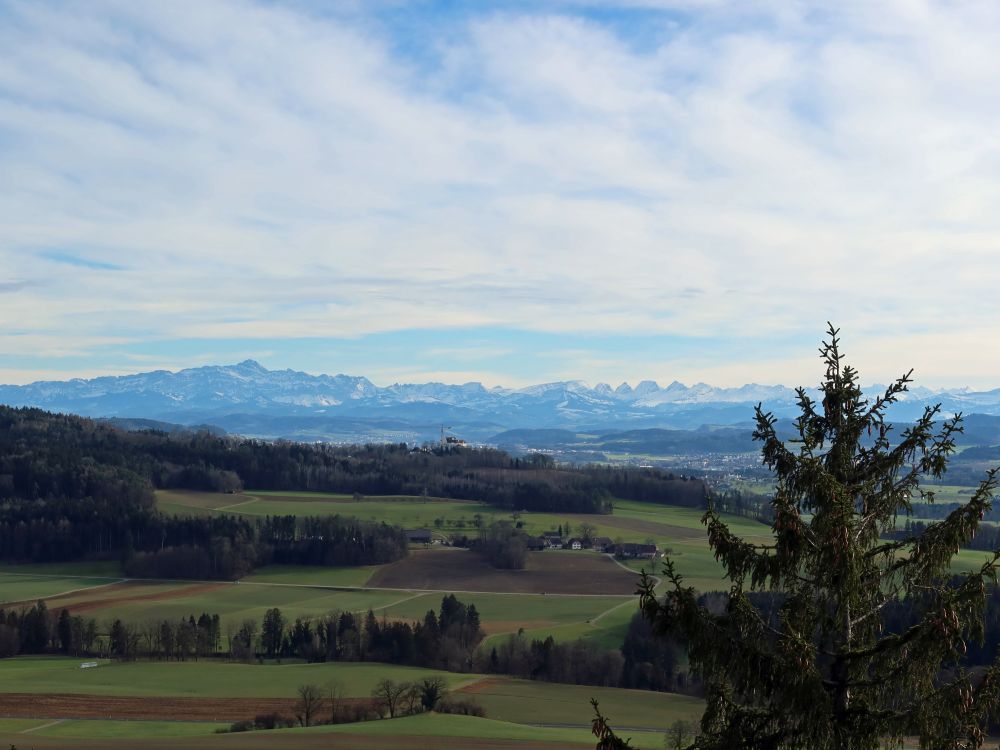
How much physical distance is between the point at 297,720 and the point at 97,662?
26034 mm

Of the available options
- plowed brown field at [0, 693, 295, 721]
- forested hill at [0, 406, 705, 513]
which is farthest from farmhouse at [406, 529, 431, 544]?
plowed brown field at [0, 693, 295, 721]

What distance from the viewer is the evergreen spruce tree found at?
10188mm

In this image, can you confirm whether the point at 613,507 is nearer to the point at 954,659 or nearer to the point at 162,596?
the point at 162,596

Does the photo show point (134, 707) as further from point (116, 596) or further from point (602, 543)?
point (602, 543)

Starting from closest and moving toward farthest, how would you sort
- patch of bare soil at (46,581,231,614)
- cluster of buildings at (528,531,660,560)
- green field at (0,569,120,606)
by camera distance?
patch of bare soil at (46,581,231,614)
green field at (0,569,120,606)
cluster of buildings at (528,531,660,560)

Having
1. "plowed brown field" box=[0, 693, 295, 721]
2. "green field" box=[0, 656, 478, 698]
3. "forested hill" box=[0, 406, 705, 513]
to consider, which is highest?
"forested hill" box=[0, 406, 705, 513]

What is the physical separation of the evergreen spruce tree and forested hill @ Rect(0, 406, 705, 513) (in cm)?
12646

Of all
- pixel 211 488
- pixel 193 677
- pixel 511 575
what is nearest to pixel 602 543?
pixel 511 575

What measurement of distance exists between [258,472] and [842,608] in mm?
162585

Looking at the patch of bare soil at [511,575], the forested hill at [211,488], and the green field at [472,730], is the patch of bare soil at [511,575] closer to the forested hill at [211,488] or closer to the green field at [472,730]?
the forested hill at [211,488]

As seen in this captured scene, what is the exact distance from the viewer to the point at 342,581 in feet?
324

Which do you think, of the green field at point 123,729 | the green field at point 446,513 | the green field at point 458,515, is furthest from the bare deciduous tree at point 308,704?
the green field at point 446,513

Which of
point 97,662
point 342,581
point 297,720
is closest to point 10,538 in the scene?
point 342,581

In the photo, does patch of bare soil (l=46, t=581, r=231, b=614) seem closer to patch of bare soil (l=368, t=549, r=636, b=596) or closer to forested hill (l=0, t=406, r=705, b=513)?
patch of bare soil (l=368, t=549, r=636, b=596)
